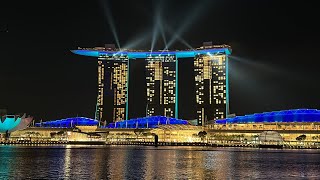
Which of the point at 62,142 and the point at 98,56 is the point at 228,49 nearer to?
the point at 98,56

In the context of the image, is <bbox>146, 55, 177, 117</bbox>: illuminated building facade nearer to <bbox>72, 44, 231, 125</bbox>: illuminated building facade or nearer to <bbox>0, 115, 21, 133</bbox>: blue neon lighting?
<bbox>72, 44, 231, 125</bbox>: illuminated building facade

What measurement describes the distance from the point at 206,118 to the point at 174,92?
13.9m

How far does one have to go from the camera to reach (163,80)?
145625 mm

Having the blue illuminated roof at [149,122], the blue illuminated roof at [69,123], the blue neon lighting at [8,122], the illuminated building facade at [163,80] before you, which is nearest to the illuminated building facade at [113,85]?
the illuminated building facade at [163,80]

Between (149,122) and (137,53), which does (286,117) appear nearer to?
(149,122)

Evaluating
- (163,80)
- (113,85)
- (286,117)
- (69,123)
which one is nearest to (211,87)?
(163,80)

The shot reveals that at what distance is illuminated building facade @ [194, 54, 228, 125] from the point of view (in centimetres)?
13688

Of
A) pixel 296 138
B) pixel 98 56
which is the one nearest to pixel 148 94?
pixel 98 56

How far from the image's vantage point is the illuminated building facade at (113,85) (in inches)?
5846

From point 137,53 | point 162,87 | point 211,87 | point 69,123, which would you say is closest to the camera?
point 69,123

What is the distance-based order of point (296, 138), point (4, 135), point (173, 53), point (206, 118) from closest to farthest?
point (296, 138), point (4, 135), point (206, 118), point (173, 53)

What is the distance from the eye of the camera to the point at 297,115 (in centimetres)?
10262

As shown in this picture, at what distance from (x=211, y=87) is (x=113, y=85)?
30874mm

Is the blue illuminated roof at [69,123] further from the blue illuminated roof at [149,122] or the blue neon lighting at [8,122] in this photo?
the blue neon lighting at [8,122]
